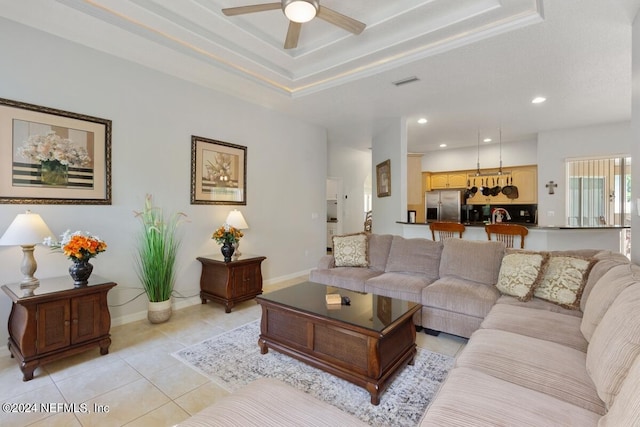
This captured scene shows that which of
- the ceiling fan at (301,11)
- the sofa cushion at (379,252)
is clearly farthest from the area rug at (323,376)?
the ceiling fan at (301,11)

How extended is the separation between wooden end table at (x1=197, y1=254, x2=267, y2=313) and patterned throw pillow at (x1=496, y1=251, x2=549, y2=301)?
8.90 feet

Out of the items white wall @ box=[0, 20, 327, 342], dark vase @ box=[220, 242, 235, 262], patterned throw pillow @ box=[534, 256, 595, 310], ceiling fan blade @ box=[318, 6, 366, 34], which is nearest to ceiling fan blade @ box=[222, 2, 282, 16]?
ceiling fan blade @ box=[318, 6, 366, 34]

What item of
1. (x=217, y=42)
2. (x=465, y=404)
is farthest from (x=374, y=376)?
(x=217, y=42)

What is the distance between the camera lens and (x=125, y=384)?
2123 millimetres

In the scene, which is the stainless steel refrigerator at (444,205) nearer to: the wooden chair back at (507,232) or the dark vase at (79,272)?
the wooden chair back at (507,232)

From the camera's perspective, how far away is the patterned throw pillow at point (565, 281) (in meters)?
2.30

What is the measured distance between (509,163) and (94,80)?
7.65 meters

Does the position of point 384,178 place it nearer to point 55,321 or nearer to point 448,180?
point 448,180

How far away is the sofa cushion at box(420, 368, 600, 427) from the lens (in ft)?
3.57

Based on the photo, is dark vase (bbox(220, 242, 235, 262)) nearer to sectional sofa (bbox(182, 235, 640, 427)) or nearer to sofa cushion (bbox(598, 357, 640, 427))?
sectional sofa (bbox(182, 235, 640, 427))

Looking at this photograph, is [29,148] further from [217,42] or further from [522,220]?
[522,220]

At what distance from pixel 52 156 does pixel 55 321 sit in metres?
1.50

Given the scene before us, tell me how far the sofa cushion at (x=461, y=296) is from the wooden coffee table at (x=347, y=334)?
0.51 metres

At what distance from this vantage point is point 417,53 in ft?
A: 10.3
